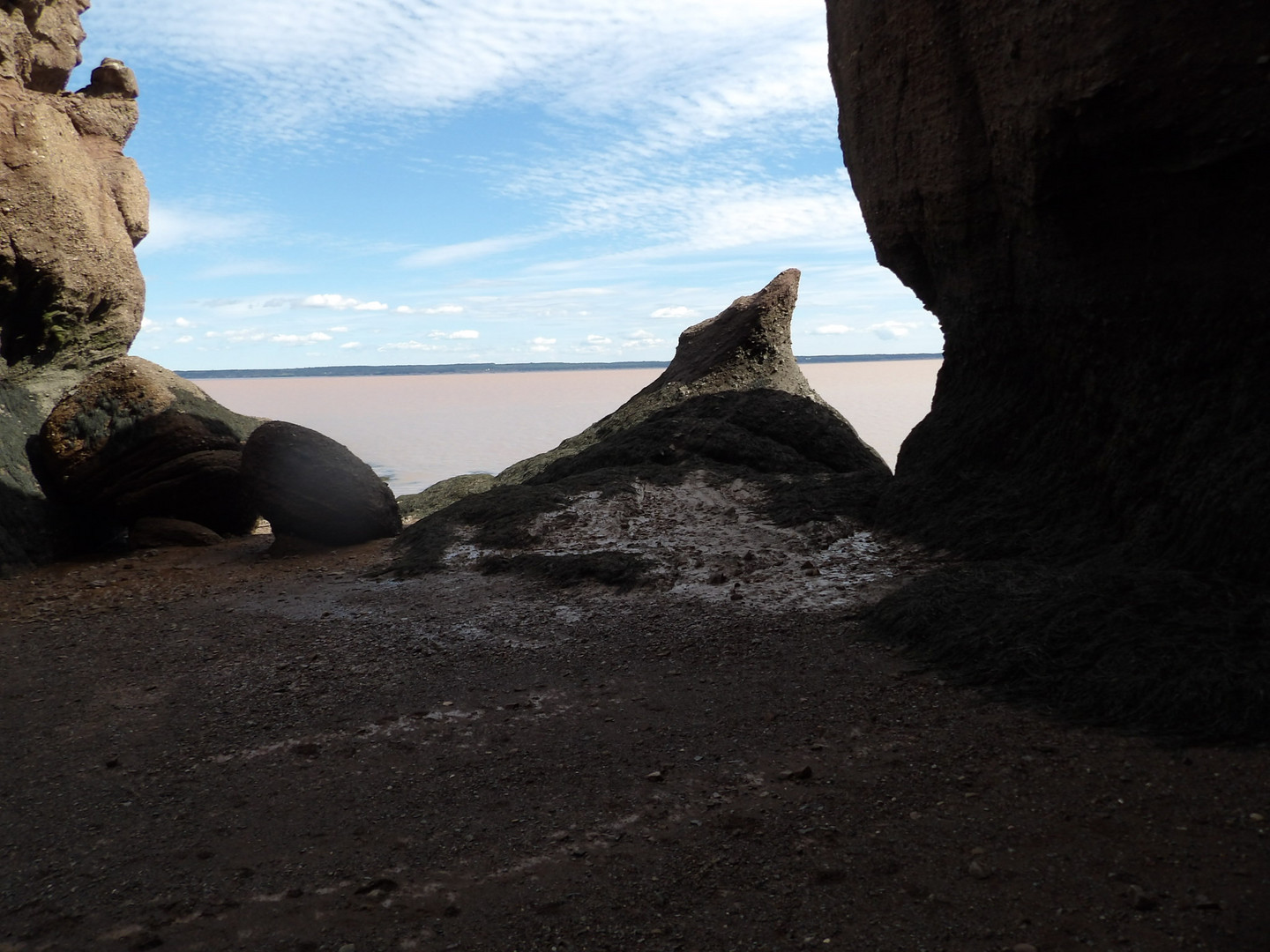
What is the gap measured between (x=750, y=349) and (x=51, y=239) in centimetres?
747

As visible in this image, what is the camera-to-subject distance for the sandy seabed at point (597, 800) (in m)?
2.90

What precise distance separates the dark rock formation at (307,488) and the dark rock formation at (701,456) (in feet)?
1.95

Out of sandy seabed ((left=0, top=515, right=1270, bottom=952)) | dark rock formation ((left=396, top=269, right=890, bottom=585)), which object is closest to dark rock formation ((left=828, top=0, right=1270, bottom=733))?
sandy seabed ((left=0, top=515, right=1270, bottom=952))

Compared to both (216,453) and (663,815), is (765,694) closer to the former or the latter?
(663,815)

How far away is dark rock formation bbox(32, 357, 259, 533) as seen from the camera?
10195 millimetres

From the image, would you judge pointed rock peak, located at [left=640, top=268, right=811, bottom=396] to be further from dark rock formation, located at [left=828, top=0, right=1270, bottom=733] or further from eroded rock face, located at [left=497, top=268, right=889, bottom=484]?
dark rock formation, located at [left=828, top=0, right=1270, bottom=733]

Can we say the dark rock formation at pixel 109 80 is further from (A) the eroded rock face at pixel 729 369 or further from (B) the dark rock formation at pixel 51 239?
(A) the eroded rock face at pixel 729 369

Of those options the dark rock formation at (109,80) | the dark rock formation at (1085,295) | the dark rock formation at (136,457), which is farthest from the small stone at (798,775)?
the dark rock formation at (109,80)

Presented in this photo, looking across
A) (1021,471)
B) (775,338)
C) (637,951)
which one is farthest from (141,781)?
(775,338)

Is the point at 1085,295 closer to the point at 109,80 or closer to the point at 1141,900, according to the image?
the point at 1141,900

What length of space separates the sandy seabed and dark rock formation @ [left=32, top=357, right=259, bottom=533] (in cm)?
444

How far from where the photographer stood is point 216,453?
1064 cm

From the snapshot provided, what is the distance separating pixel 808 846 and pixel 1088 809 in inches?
37.2

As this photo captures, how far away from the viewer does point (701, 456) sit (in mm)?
10078
